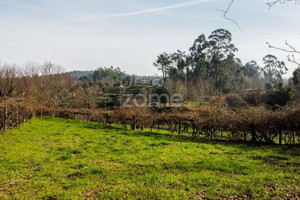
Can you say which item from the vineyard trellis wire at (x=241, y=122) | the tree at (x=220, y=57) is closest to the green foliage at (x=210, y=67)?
the tree at (x=220, y=57)

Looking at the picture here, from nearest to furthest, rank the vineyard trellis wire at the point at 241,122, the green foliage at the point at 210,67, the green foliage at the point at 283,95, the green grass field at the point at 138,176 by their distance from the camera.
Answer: the green grass field at the point at 138,176 < the vineyard trellis wire at the point at 241,122 < the green foliage at the point at 283,95 < the green foliage at the point at 210,67

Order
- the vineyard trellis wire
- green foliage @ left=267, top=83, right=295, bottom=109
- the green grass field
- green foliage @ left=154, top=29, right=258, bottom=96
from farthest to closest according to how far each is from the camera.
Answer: green foliage @ left=154, top=29, right=258, bottom=96 < green foliage @ left=267, top=83, right=295, bottom=109 < the vineyard trellis wire < the green grass field

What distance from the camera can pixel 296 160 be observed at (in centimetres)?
1060

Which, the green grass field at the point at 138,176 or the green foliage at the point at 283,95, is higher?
the green foliage at the point at 283,95

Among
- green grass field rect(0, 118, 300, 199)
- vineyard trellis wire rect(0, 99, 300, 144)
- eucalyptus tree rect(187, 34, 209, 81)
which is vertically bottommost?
green grass field rect(0, 118, 300, 199)

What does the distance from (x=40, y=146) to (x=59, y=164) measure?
4202mm

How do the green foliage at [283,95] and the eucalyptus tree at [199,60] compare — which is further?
the eucalyptus tree at [199,60]

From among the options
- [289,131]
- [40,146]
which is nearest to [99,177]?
[40,146]

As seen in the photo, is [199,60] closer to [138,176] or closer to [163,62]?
[163,62]

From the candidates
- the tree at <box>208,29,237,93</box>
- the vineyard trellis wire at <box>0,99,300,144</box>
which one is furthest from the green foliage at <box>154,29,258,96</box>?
the vineyard trellis wire at <box>0,99,300,144</box>

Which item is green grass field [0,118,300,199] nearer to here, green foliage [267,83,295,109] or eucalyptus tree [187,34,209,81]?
green foliage [267,83,295,109]

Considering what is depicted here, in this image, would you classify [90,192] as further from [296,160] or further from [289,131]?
[289,131]

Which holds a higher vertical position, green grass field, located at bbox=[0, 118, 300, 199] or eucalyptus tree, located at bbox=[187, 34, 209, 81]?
eucalyptus tree, located at bbox=[187, 34, 209, 81]

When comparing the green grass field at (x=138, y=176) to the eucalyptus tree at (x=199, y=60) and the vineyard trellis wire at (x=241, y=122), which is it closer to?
the vineyard trellis wire at (x=241, y=122)
